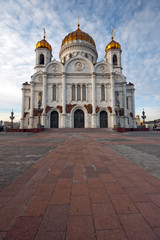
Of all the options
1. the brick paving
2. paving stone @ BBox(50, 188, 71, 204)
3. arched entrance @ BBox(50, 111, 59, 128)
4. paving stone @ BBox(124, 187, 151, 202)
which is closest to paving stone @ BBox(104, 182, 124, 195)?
the brick paving

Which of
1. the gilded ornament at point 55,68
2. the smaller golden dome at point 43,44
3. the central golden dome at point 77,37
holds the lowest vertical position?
the gilded ornament at point 55,68

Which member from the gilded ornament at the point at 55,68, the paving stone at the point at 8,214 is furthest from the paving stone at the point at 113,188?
the gilded ornament at the point at 55,68

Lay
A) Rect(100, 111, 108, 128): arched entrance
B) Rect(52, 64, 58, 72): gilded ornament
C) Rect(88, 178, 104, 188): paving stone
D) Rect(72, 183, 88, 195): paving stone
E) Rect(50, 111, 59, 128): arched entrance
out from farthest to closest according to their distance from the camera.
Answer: Rect(52, 64, 58, 72): gilded ornament → Rect(100, 111, 108, 128): arched entrance → Rect(50, 111, 59, 128): arched entrance → Rect(88, 178, 104, 188): paving stone → Rect(72, 183, 88, 195): paving stone

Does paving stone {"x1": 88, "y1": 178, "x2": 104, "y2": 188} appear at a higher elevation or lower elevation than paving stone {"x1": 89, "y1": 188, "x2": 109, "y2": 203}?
lower

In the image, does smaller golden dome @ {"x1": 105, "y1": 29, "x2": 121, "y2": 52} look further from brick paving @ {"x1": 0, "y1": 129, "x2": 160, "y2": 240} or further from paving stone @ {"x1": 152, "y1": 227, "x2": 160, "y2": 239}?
paving stone @ {"x1": 152, "y1": 227, "x2": 160, "y2": 239}

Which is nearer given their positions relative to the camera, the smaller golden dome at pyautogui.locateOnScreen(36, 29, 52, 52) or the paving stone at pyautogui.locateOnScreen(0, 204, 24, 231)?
the paving stone at pyautogui.locateOnScreen(0, 204, 24, 231)

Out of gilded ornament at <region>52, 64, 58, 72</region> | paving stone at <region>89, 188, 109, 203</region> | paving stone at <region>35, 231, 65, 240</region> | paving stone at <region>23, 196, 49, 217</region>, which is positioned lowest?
paving stone at <region>89, 188, 109, 203</region>

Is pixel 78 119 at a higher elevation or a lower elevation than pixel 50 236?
higher

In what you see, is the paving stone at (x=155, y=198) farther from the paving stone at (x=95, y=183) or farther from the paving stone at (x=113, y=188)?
the paving stone at (x=95, y=183)

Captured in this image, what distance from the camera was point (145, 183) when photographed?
2.02 m

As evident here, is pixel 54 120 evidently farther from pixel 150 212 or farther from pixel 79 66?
pixel 150 212

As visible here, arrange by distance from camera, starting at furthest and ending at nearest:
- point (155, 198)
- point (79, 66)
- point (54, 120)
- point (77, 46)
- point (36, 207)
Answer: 1. point (77, 46)
2. point (79, 66)
3. point (54, 120)
4. point (155, 198)
5. point (36, 207)

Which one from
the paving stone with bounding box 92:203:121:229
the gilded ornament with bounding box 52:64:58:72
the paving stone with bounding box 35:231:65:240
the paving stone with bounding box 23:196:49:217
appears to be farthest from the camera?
the gilded ornament with bounding box 52:64:58:72

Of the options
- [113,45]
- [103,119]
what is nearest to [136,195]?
[103,119]
